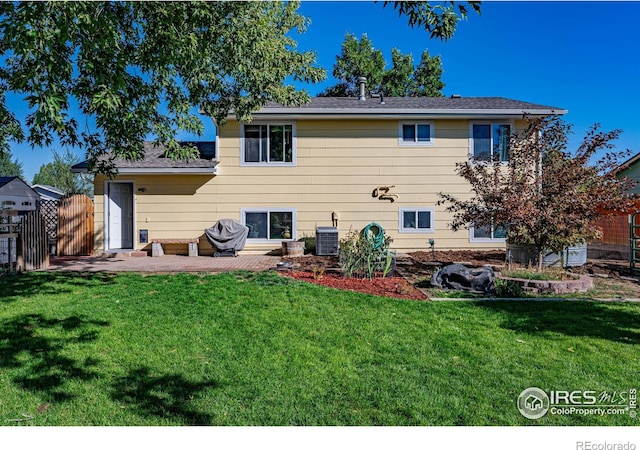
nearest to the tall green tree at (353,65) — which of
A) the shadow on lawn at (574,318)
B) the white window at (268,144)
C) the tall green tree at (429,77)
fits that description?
the tall green tree at (429,77)

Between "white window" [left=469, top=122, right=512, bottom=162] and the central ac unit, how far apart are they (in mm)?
5430

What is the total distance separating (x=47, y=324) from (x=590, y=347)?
6151mm

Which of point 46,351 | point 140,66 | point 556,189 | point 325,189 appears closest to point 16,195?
point 140,66

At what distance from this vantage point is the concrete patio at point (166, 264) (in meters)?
8.86

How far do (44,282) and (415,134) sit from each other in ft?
35.5

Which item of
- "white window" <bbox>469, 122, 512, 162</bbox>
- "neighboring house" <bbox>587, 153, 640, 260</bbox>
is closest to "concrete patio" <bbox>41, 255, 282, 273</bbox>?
"white window" <bbox>469, 122, 512, 162</bbox>

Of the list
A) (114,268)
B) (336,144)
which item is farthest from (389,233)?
(114,268)

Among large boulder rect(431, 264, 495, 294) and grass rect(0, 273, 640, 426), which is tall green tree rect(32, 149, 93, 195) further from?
large boulder rect(431, 264, 495, 294)

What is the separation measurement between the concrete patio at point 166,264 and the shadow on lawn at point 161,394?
5451 millimetres

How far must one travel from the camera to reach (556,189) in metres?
6.65

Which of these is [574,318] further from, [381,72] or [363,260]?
[381,72]

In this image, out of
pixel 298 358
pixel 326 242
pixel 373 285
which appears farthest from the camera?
pixel 326 242

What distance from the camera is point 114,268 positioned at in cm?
907

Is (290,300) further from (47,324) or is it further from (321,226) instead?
(321,226)
